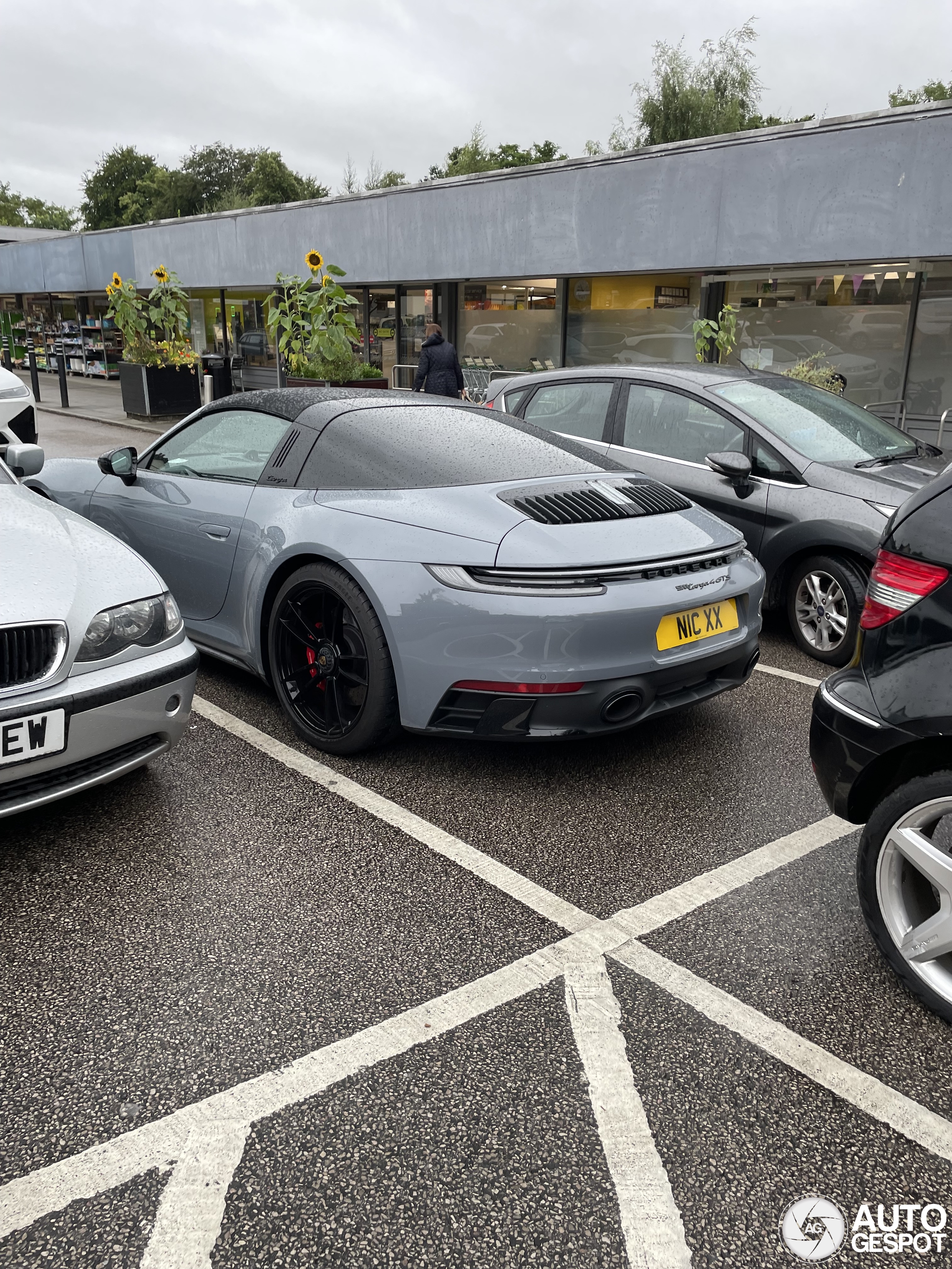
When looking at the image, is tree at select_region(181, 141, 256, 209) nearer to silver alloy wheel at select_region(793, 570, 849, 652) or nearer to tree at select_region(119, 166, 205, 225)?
tree at select_region(119, 166, 205, 225)

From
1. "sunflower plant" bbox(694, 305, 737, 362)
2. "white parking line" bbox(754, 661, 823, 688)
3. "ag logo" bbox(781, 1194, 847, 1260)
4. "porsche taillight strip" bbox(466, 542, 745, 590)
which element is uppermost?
"sunflower plant" bbox(694, 305, 737, 362)

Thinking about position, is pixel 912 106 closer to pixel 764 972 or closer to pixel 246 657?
pixel 246 657

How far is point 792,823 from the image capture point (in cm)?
338

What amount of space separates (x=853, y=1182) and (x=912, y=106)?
35.0 ft

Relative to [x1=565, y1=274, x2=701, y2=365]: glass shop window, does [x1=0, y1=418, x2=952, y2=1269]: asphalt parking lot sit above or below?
below

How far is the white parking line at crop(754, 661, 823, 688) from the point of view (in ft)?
16.0

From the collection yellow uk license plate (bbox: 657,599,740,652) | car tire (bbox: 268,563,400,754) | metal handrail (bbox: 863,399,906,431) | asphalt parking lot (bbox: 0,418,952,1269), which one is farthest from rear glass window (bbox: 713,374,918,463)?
metal handrail (bbox: 863,399,906,431)

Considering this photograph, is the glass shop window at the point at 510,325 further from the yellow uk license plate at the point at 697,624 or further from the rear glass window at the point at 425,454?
the yellow uk license plate at the point at 697,624

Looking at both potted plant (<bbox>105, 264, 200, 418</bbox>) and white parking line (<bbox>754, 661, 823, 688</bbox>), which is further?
potted plant (<bbox>105, 264, 200, 418</bbox>)

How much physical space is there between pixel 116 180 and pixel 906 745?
301ft

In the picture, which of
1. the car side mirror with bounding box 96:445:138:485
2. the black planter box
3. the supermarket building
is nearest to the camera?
Result: the car side mirror with bounding box 96:445:138:485

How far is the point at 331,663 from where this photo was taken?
3715mm

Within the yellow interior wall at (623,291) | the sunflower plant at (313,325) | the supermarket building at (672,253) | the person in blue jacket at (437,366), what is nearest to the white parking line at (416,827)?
the supermarket building at (672,253)

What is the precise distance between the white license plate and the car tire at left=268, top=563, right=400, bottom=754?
109 centimetres
